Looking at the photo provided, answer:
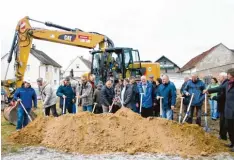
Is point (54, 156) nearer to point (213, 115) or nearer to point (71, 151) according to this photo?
point (71, 151)

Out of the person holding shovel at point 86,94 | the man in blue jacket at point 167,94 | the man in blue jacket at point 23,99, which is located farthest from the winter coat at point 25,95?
the man in blue jacket at point 167,94

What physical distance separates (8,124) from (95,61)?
16.3ft

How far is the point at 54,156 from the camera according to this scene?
7.96m

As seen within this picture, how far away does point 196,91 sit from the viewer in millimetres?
11188

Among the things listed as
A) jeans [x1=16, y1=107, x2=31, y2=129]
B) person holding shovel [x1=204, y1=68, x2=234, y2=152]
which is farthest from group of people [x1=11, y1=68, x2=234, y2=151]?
person holding shovel [x1=204, y1=68, x2=234, y2=152]

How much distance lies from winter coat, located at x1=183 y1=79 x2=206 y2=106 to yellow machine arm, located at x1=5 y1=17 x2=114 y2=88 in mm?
7086

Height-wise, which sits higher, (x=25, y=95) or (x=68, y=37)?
(x=68, y=37)

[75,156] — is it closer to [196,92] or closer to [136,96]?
[136,96]

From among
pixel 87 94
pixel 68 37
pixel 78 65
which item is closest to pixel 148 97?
pixel 87 94

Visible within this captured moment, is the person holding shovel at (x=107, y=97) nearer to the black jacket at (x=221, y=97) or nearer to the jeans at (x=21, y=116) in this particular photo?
the jeans at (x=21, y=116)

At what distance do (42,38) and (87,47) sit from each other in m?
2.14

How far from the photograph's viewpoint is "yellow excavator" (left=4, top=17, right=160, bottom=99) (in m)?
15.8

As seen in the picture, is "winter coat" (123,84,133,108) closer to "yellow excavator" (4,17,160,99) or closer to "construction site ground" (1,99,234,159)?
"construction site ground" (1,99,234,159)

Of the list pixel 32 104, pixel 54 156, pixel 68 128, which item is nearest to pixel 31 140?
pixel 68 128
